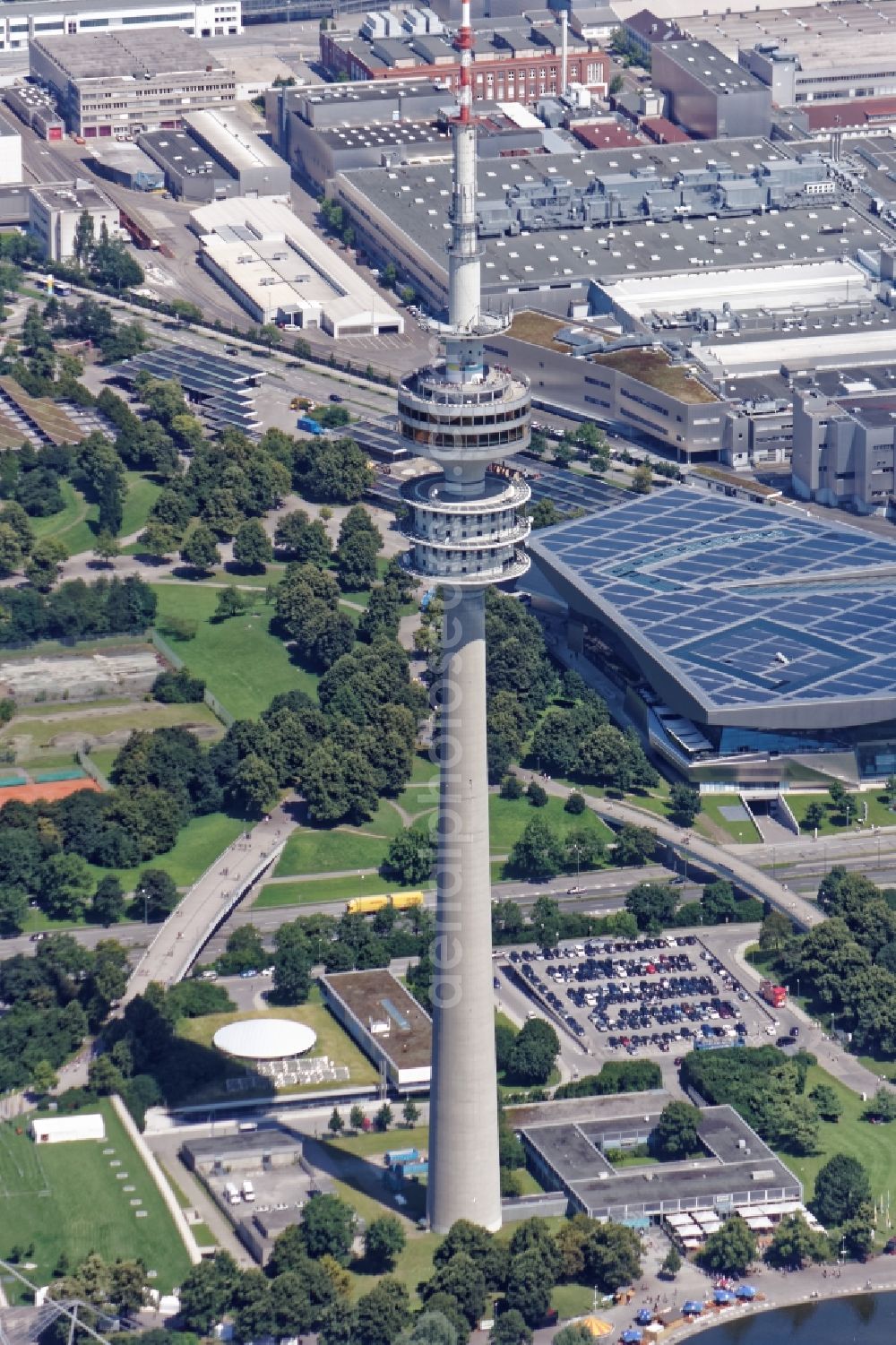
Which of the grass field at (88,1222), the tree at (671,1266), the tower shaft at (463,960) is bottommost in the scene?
the tree at (671,1266)

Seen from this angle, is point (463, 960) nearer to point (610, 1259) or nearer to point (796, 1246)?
point (610, 1259)

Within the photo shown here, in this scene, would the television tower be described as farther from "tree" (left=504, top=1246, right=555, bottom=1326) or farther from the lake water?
the lake water

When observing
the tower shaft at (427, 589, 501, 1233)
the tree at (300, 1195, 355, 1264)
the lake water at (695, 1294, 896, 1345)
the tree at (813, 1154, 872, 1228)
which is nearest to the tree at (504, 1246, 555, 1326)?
the tower shaft at (427, 589, 501, 1233)

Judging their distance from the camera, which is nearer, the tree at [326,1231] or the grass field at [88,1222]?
the tree at [326,1231]

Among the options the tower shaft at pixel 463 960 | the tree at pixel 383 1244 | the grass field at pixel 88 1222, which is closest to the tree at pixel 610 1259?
the tower shaft at pixel 463 960

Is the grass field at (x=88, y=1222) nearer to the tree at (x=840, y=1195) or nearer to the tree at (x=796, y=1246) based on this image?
the tree at (x=796, y=1246)
